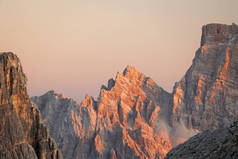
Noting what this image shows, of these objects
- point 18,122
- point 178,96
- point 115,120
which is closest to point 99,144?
point 115,120

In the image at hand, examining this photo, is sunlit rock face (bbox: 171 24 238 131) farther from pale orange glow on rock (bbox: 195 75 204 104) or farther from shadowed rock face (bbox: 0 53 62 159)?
shadowed rock face (bbox: 0 53 62 159)

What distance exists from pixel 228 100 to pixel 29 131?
359 ft

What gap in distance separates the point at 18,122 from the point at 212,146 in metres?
27.1

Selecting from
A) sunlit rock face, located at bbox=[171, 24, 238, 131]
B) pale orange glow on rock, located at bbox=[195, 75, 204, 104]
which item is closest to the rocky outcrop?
sunlit rock face, located at bbox=[171, 24, 238, 131]

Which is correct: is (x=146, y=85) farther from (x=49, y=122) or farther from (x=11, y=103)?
(x=11, y=103)

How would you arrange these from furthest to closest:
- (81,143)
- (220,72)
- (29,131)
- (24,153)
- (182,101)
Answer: (182,101), (220,72), (81,143), (29,131), (24,153)

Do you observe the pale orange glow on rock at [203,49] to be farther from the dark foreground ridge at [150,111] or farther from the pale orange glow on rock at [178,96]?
the pale orange glow on rock at [178,96]

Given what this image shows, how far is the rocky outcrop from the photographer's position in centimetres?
998

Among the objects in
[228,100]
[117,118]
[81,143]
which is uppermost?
[228,100]

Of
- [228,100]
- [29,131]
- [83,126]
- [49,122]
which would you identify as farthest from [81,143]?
[29,131]

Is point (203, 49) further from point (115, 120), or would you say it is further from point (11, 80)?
point (11, 80)

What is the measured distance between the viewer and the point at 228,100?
419ft

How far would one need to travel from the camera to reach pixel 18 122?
112 feet

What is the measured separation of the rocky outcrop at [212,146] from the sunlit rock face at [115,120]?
4192 inches
